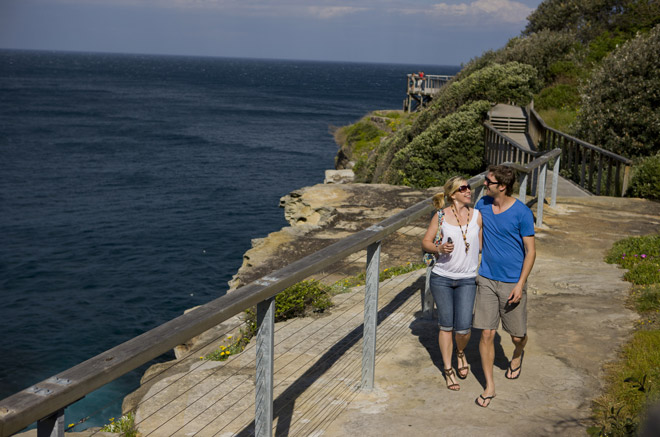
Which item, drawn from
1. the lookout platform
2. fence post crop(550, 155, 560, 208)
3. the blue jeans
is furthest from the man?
the lookout platform

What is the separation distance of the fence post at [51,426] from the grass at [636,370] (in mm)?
2849

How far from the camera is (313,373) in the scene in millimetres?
5344

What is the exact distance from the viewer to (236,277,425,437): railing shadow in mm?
4488

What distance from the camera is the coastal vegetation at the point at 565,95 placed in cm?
1847

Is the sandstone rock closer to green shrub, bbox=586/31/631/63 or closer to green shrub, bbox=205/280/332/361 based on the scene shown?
green shrub, bbox=586/31/631/63

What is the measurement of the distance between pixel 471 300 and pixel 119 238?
27.3 m

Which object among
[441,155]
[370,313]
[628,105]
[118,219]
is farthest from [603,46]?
[370,313]

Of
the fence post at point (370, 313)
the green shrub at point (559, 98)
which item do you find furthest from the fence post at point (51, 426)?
the green shrub at point (559, 98)

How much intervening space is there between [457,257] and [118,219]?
100 feet

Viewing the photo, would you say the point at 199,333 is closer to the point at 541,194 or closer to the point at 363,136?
the point at 541,194

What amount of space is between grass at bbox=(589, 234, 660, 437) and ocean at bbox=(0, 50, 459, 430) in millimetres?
3167

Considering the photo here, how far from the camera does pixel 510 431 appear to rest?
4262mm

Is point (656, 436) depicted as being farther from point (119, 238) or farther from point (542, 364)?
point (119, 238)

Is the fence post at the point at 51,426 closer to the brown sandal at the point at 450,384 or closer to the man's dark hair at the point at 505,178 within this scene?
the brown sandal at the point at 450,384
